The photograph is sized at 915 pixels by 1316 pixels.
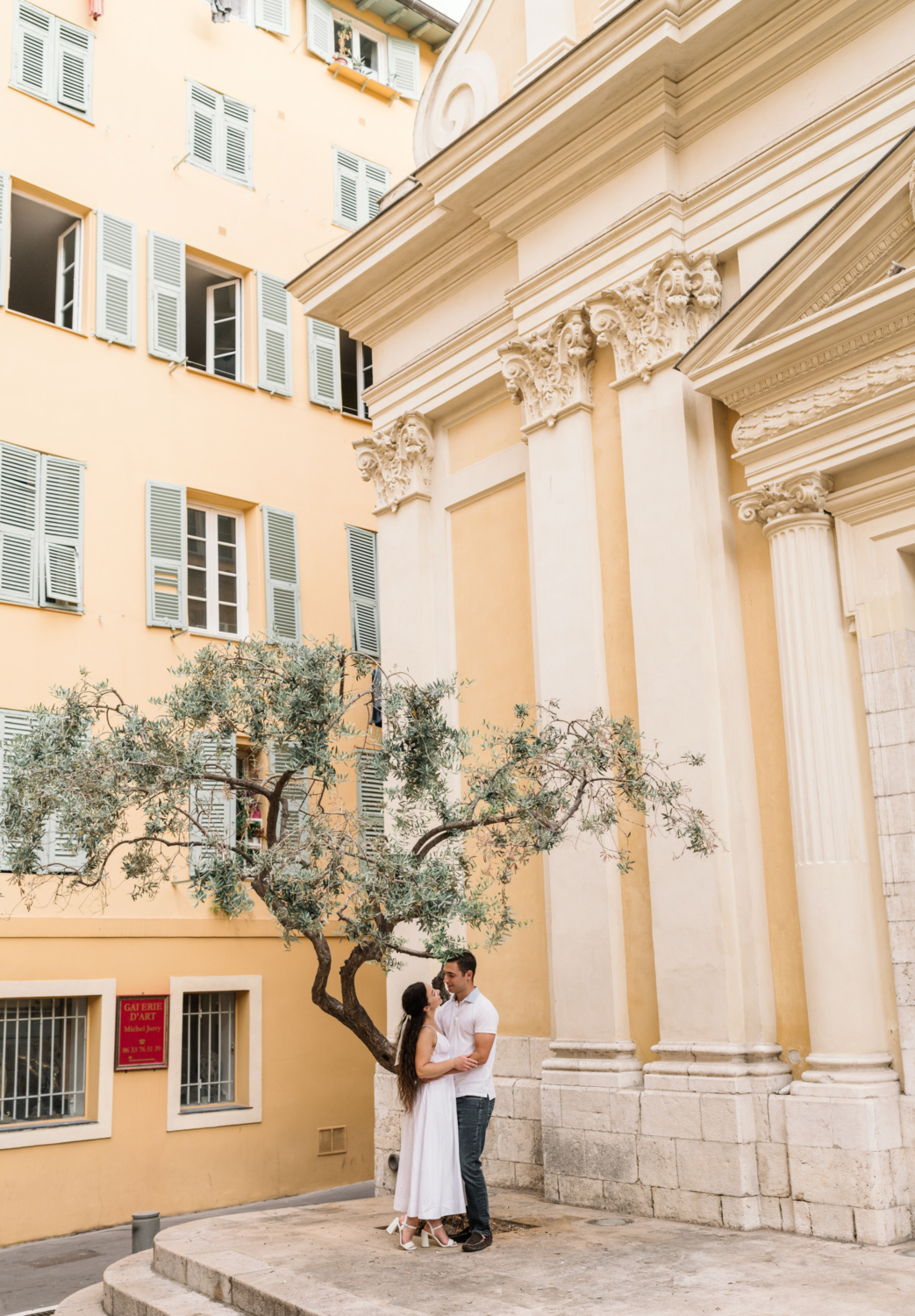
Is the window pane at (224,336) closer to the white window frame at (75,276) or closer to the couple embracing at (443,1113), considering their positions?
the white window frame at (75,276)

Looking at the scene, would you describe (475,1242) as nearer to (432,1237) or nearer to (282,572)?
(432,1237)

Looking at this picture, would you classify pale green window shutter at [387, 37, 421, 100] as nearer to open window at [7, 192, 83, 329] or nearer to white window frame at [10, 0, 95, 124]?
white window frame at [10, 0, 95, 124]

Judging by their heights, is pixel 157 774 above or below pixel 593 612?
below

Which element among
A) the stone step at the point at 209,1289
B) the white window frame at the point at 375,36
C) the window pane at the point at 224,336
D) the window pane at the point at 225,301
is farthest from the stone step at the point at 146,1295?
the white window frame at the point at 375,36

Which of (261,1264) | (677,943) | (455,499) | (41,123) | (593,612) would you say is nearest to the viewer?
(261,1264)

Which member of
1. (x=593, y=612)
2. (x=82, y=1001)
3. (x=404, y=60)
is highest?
(x=404, y=60)

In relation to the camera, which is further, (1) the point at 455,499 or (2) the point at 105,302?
(2) the point at 105,302

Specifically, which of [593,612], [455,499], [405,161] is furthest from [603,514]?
[405,161]

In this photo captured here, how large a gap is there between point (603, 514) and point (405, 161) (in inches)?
402

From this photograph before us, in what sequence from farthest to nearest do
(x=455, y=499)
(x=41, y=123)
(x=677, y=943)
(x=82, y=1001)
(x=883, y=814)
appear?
1. (x=41, y=123)
2. (x=82, y=1001)
3. (x=455, y=499)
4. (x=677, y=943)
5. (x=883, y=814)

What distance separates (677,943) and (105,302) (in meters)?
9.57

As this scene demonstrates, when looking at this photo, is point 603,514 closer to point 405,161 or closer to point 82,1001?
point 82,1001

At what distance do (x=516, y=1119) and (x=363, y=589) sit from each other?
7.44m

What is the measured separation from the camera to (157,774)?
7.06 meters
